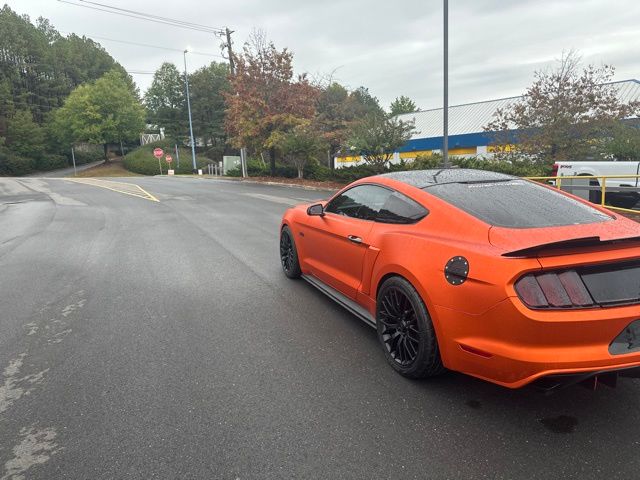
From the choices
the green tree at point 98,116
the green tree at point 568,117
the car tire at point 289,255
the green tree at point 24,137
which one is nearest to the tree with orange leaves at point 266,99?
the green tree at point 568,117

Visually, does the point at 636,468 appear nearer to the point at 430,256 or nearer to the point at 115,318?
the point at 430,256

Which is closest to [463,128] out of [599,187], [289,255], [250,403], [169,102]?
[599,187]

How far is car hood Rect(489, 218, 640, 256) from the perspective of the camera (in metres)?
2.49

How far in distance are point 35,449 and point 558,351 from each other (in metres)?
3.00

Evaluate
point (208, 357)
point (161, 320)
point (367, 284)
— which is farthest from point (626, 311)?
point (161, 320)

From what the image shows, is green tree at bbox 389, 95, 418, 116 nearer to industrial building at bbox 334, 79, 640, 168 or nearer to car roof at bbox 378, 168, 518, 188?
industrial building at bbox 334, 79, 640, 168

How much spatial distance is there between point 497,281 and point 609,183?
1202 cm

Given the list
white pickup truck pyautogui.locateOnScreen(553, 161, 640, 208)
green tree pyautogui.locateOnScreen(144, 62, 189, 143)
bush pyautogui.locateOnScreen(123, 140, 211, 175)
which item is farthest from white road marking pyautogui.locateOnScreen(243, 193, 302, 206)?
green tree pyautogui.locateOnScreen(144, 62, 189, 143)

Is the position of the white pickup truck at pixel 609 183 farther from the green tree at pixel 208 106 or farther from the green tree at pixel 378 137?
the green tree at pixel 208 106

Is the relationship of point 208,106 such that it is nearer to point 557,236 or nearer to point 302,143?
point 302,143

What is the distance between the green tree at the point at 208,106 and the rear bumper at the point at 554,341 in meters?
68.6

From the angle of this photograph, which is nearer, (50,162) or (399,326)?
(399,326)

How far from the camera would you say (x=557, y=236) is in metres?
2.68

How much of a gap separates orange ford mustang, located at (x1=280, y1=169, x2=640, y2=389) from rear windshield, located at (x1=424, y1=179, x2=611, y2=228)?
0.01 metres
